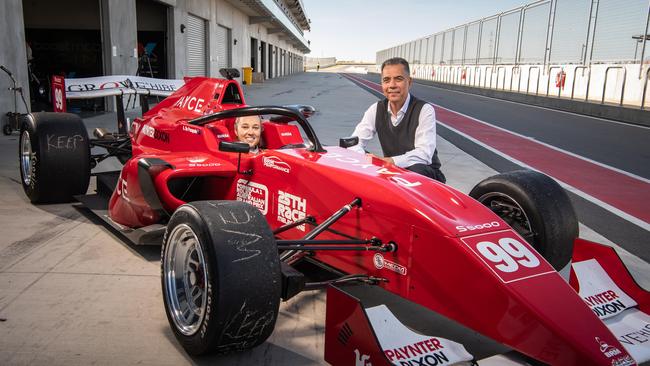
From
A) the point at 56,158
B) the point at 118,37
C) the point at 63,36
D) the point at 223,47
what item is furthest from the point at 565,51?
the point at 56,158

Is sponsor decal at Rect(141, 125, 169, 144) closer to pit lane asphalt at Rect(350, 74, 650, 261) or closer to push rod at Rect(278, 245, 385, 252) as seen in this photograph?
push rod at Rect(278, 245, 385, 252)

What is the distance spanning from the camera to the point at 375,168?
3010mm

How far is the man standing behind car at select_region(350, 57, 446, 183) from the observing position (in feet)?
12.0

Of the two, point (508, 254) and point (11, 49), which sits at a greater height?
point (11, 49)

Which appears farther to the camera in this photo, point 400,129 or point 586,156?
point 586,156

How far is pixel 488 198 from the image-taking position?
3498mm

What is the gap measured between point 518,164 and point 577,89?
48.4 ft

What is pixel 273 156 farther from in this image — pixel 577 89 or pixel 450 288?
pixel 577 89

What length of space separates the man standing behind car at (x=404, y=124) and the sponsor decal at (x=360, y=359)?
1.71m

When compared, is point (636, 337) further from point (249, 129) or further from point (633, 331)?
point (249, 129)

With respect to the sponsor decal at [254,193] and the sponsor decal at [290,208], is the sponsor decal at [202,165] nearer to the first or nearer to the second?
the sponsor decal at [254,193]

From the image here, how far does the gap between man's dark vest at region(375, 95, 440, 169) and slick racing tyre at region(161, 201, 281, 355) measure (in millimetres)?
1694

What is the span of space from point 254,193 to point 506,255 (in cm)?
169

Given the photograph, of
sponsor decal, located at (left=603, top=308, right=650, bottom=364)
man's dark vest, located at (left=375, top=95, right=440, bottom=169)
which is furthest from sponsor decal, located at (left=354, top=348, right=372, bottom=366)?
man's dark vest, located at (left=375, top=95, right=440, bottom=169)
